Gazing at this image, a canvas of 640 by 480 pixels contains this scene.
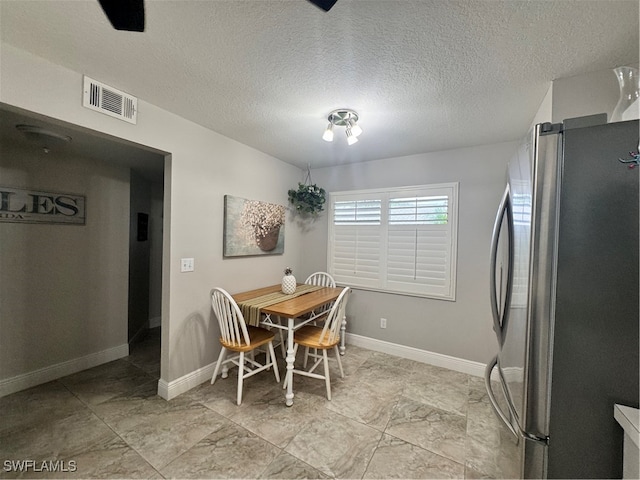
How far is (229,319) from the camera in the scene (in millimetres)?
2092

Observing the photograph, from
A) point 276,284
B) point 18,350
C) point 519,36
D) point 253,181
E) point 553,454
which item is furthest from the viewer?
point 276,284

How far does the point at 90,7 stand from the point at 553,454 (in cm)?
253

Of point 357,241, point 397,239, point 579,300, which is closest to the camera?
point 579,300

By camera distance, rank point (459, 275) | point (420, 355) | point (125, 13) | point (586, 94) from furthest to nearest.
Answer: point (420, 355) → point (459, 275) → point (586, 94) → point (125, 13)

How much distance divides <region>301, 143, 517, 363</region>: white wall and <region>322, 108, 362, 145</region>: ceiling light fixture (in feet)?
3.84

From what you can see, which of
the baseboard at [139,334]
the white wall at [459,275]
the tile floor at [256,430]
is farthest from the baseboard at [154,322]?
the white wall at [459,275]

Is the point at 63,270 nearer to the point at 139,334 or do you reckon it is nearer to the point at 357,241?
the point at 139,334

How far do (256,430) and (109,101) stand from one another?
97.1 inches

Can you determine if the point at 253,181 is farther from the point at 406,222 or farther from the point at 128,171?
the point at 406,222

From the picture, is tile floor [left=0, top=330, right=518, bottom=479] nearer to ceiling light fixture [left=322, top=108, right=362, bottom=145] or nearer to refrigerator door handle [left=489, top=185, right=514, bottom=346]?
refrigerator door handle [left=489, top=185, right=514, bottom=346]

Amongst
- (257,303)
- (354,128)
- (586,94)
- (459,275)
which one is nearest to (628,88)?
(586,94)

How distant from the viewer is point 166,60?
1.42 metres

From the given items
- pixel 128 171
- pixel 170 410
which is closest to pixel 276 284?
pixel 170 410

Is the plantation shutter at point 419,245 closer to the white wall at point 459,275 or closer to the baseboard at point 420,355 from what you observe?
the white wall at point 459,275
